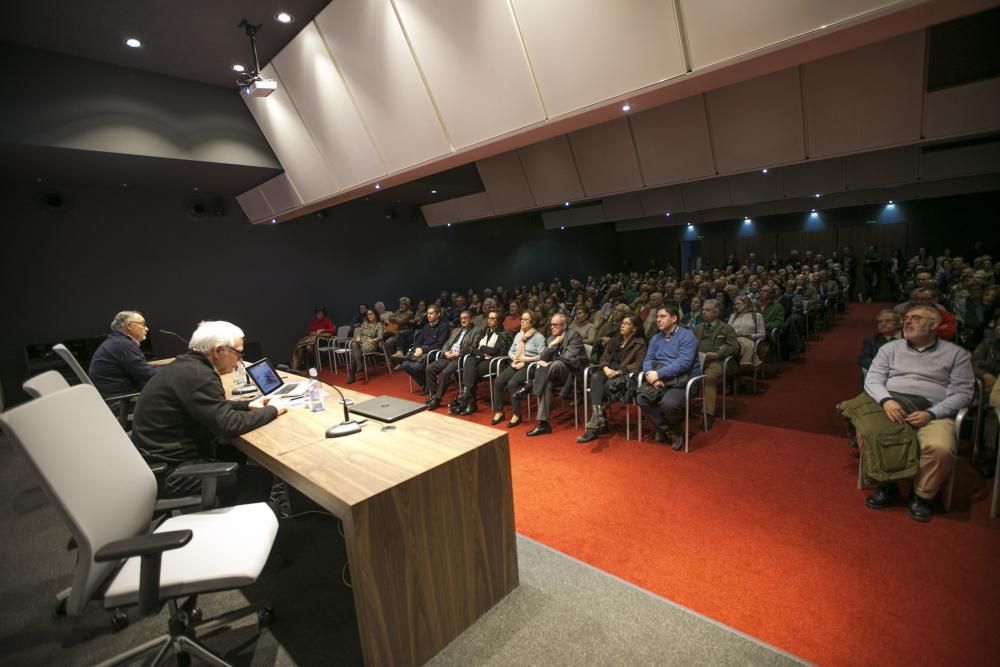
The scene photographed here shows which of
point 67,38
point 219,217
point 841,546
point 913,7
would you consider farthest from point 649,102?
point 219,217

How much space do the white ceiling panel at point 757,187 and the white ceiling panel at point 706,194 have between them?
21 cm

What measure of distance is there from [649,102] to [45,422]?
348cm

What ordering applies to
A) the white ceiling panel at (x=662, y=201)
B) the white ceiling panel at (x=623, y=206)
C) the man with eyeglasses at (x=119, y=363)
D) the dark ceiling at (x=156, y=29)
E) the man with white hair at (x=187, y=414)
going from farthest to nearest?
the white ceiling panel at (x=623, y=206), the white ceiling panel at (x=662, y=201), the man with eyeglasses at (x=119, y=363), the dark ceiling at (x=156, y=29), the man with white hair at (x=187, y=414)

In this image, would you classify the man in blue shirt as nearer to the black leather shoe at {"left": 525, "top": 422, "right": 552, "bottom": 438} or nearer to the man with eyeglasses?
the black leather shoe at {"left": 525, "top": 422, "right": 552, "bottom": 438}

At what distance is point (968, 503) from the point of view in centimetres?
263

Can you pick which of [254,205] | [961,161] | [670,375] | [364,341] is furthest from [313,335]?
[961,161]

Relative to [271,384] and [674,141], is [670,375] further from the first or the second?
[674,141]

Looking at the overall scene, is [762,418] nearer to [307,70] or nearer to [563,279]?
[307,70]

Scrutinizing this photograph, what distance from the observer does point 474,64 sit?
11.1ft

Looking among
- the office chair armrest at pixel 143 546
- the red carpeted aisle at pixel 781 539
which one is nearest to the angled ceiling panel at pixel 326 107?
the red carpeted aisle at pixel 781 539

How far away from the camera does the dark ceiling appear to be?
349 centimetres

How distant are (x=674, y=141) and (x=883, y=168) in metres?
6.23

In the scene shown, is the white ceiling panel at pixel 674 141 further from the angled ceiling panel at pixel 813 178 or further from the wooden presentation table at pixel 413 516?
the wooden presentation table at pixel 413 516

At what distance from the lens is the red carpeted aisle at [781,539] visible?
183cm
